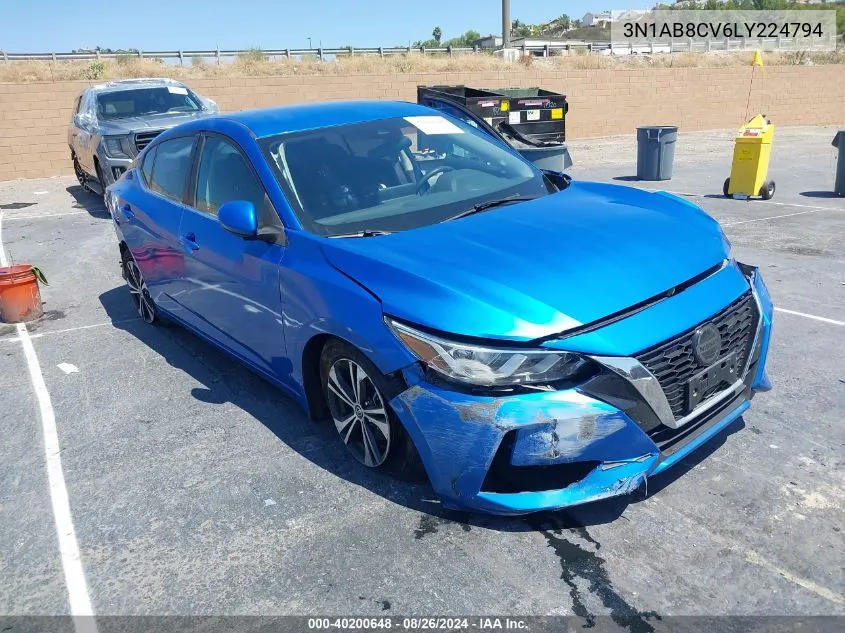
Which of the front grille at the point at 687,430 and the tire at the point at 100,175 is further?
the tire at the point at 100,175

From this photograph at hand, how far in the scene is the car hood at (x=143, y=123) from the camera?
1059 cm

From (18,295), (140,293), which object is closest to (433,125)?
(140,293)


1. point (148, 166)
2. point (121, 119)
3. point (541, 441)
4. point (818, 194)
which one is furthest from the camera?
point (121, 119)

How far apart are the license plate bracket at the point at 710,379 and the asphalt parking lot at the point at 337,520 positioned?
51 cm

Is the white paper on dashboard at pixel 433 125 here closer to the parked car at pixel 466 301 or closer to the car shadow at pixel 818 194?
the parked car at pixel 466 301

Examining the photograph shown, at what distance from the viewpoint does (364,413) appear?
3.35 meters

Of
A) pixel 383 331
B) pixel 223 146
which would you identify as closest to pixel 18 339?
pixel 223 146

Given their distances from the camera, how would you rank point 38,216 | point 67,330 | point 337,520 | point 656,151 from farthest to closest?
point 656,151 → point 38,216 → point 67,330 → point 337,520

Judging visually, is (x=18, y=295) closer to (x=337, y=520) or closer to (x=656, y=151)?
(x=337, y=520)

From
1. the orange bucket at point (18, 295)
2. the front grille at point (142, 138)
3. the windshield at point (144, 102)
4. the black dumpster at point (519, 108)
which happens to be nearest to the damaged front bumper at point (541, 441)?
the orange bucket at point (18, 295)

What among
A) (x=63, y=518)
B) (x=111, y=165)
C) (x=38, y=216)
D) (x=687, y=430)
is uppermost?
(x=687, y=430)

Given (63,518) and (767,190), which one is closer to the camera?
(63,518)

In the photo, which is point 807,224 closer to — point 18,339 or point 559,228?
point 559,228

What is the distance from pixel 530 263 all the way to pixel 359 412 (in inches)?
42.5
